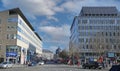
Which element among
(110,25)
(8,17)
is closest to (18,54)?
(8,17)

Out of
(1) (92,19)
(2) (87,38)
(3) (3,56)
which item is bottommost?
(3) (3,56)

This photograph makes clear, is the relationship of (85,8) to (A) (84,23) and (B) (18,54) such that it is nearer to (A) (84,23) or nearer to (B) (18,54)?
(A) (84,23)

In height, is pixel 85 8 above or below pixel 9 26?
above

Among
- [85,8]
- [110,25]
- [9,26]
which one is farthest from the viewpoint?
[85,8]

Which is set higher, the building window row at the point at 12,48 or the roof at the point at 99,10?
the roof at the point at 99,10

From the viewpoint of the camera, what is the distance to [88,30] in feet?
428

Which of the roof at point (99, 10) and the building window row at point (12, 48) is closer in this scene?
the building window row at point (12, 48)

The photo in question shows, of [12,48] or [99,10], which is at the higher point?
[99,10]

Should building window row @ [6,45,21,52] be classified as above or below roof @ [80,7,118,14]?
below

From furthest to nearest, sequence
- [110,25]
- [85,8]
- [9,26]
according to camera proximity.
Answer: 1. [85,8]
2. [110,25]
3. [9,26]

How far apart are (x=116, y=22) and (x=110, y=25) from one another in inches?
133

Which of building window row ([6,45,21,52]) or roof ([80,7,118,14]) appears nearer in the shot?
building window row ([6,45,21,52])

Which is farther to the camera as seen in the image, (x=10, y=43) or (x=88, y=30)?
(x=88, y=30)

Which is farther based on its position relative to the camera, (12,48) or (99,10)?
(99,10)
